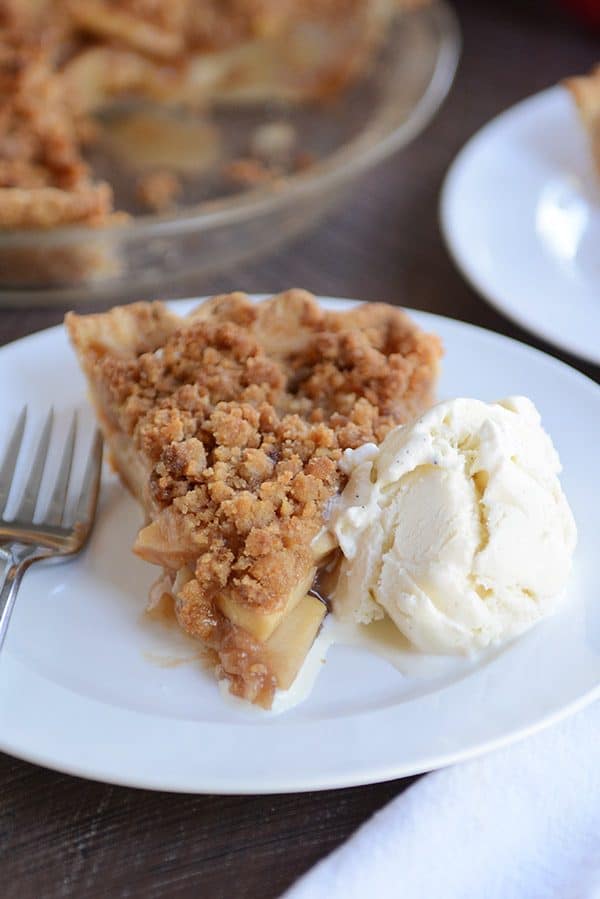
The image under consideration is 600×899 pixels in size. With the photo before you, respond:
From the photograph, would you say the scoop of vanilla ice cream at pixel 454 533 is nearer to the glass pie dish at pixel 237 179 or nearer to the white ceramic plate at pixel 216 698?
the white ceramic plate at pixel 216 698

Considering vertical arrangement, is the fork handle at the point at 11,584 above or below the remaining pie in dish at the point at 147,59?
below

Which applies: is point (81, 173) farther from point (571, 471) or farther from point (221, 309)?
point (571, 471)

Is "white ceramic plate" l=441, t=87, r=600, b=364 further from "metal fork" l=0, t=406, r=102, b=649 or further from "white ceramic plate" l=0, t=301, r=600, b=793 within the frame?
"metal fork" l=0, t=406, r=102, b=649

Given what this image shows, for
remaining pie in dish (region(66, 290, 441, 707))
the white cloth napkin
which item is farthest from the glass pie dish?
the white cloth napkin

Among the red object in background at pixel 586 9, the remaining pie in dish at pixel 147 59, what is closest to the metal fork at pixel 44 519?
the remaining pie in dish at pixel 147 59

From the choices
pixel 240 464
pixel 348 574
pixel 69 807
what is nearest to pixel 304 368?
pixel 240 464

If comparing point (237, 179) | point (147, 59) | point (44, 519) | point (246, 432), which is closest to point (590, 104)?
point (237, 179)
